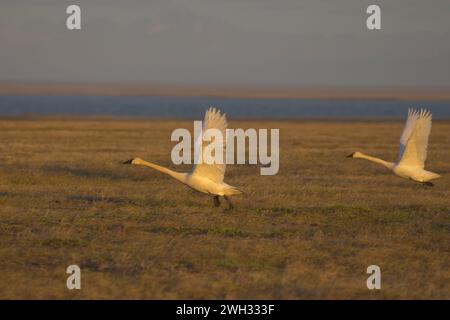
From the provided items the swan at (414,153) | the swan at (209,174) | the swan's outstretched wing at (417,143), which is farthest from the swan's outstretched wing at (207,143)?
the swan's outstretched wing at (417,143)

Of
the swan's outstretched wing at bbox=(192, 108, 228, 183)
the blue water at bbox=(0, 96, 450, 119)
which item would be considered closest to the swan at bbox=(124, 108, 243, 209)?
the swan's outstretched wing at bbox=(192, 108, 228, 183)

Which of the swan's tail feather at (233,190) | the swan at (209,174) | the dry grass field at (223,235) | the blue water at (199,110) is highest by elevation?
the blue water at (199,110)

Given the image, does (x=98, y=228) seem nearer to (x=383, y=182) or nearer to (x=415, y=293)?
(x=415, y=293)

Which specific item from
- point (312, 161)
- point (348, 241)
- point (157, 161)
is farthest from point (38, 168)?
point (348, 241)

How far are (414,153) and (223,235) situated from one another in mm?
5154

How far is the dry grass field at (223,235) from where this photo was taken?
8578 millimetres

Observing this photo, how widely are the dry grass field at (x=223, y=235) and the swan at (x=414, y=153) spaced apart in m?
0.45

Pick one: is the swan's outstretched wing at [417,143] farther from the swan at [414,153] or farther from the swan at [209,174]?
the swan at [209,174]

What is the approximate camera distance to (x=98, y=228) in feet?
38.3

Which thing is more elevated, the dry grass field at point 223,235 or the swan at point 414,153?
the swan at point 414,153

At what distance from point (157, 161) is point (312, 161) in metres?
4.21

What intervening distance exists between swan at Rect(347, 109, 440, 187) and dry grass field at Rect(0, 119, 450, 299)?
17.5 inches

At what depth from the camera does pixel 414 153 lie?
15086 millimetres

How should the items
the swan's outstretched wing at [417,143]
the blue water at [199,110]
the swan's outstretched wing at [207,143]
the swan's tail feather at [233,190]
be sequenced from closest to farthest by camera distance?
1. the swan's outstretched wing at [207,143]
2. the swan's tail feather at [233,190]
3. the swan's outstretched wing at [417,143]
4. the blue water at [199,110]
